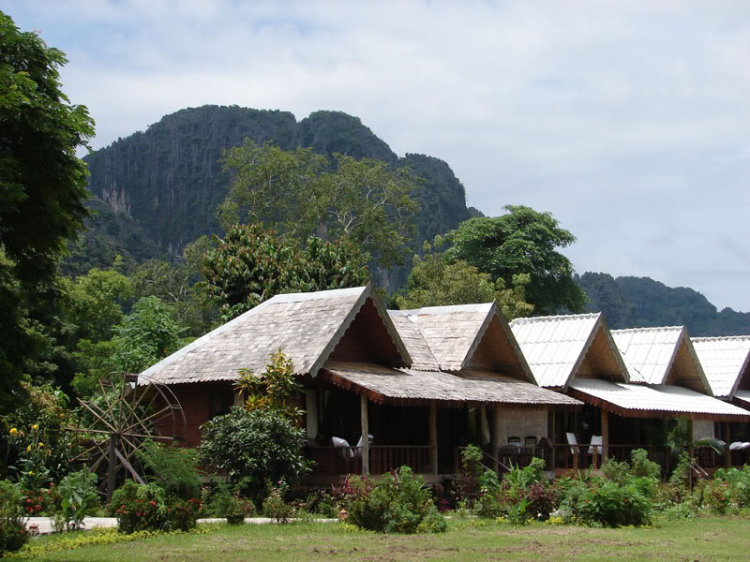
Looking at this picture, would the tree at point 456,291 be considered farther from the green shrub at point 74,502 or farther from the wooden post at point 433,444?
the green shrub at point 74,502

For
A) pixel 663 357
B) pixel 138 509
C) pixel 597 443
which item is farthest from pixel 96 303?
pixel 138 509

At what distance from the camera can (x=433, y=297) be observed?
45125 mm

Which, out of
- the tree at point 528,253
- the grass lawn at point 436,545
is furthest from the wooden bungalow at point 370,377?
the tree at point 528,253

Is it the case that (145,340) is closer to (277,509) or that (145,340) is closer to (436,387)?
(436,387)

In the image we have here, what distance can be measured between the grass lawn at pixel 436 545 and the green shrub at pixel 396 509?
0.33m

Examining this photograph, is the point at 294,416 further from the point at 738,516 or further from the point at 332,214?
the point at 332,214

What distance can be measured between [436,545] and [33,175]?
24.0 ft

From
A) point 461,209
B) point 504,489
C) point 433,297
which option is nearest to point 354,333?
point 504,489

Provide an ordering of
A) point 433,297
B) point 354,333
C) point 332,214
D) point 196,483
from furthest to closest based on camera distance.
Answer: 1. point 332,214
2. point 433,297
3. point 354,333
4. point 196,483

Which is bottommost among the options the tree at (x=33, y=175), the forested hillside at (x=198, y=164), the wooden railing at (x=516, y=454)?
the wooden railing at (x=516, y=454)

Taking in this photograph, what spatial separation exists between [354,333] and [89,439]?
21.2 ft

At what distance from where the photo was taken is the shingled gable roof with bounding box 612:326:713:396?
32537 millimetres

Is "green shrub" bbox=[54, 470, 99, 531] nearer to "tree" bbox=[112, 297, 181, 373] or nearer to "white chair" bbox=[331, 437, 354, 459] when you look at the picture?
"white chair" bbox=[331, 437, 354, 459]

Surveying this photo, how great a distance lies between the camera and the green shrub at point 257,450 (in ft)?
62.3
